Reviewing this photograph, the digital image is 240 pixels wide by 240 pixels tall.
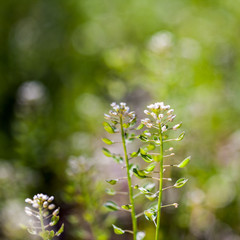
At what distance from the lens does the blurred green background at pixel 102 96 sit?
254 centimetres

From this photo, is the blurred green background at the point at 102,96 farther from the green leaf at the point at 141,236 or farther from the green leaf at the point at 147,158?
the green leaf at the point at 147,158

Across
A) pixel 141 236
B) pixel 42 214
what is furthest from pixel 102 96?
pixel 42 214

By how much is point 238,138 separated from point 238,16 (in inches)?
82.3

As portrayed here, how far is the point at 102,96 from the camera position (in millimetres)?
4043

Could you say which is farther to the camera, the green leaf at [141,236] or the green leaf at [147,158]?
the green leaf at [141,236]

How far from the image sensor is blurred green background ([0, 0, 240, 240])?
2.54 metres

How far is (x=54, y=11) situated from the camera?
19.6ft

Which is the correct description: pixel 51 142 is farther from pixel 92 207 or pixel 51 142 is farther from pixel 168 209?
pixel 92 207

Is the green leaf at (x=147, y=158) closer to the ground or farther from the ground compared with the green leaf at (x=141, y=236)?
farther from the ground

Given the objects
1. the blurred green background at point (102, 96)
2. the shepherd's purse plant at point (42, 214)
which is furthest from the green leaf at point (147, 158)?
the blurred green background at point (102, 96)

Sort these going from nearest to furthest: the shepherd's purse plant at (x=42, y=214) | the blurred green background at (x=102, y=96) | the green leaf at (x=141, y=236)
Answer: the shepherd's purse plant at (x=42, y=214) < the green leaf at (x=141, y=236) < the blurred green background at (x=102, y=96)

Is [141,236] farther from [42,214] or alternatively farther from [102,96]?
[102,96]

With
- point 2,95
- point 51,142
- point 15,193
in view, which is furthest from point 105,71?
point 15,193

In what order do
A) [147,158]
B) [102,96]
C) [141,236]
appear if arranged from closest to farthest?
[147,158] → [141,236] → [102,96]
